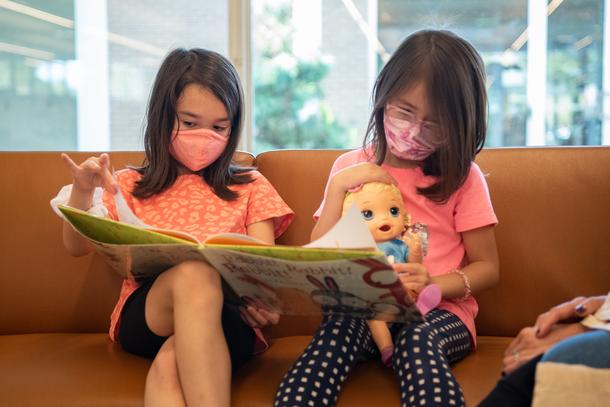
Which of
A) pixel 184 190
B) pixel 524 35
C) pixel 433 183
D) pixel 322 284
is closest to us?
pixel 322 284

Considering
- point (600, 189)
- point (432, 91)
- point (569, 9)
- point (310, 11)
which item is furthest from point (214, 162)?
point (569, 9)

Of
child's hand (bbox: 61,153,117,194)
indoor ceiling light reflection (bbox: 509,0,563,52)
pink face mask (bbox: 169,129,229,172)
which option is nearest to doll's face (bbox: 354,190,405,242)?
pink face mask (bbox: 169,129,229,172)

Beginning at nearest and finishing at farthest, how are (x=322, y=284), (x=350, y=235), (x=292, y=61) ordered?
(x=350, y=235), (x=322, y=284), (x=292, y=61)

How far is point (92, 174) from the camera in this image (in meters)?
1.59

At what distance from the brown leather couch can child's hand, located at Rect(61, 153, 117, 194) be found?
1.25 feet

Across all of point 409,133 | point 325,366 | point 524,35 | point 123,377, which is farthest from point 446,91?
point 524,35

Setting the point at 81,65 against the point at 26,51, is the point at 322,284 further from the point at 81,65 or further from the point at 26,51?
the point at 26,51

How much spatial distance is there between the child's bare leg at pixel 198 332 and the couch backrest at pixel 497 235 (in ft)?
1.67

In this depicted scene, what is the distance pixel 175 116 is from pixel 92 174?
0.29 m

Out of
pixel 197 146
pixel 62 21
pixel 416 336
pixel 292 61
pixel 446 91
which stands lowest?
pixel 416 336

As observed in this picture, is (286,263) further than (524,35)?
No

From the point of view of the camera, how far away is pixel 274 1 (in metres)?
2.86

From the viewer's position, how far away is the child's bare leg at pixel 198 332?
4.45ft

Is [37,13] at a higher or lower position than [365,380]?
higher
